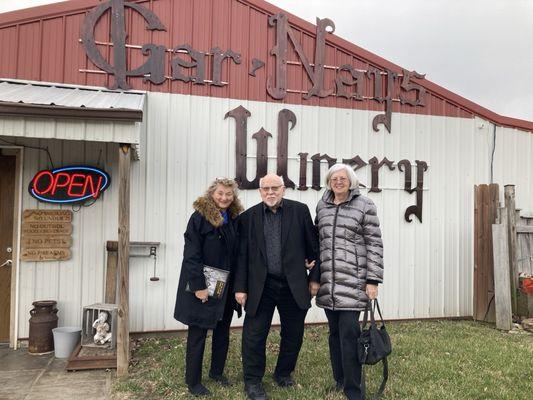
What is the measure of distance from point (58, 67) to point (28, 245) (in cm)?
219

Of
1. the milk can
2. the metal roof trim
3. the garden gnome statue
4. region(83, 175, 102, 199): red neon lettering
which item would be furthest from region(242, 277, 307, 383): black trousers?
region(83, 175, 102, 199): red neon lettering

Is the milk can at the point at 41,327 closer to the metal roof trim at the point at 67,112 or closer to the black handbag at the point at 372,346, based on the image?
the metal roof trim at the point at 67,112

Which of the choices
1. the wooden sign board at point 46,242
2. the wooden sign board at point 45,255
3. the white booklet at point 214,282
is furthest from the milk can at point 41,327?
the white booklet at point 214,282

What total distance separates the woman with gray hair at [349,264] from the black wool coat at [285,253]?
0.46 feet

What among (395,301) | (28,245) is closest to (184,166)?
(28,245)

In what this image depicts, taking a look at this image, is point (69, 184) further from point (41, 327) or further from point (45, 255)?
point (41, 327)

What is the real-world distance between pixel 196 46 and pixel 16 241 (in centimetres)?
331

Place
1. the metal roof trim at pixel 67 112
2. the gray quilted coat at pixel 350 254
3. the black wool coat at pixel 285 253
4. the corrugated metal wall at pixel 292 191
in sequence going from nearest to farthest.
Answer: the gray quilted coat at pixel 350 254
the black wool coat at pixel 285 253
the metal roof trim at pixel 67 112
the corrugated metal wall at pixel 292 191

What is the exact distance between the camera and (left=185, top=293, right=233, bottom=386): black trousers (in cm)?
397

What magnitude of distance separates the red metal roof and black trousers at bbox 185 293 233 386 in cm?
326

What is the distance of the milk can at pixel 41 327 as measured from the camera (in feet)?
17.2

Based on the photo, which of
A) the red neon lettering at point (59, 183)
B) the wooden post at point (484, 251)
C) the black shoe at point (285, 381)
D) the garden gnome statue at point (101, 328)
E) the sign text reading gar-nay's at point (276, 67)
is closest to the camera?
the black shoe at point (285, 381)

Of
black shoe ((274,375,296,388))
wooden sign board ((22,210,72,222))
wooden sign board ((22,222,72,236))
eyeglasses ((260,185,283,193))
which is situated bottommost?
black shoe ((274,375,296,388))

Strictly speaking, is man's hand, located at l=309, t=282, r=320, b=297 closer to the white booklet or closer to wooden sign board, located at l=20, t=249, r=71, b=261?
the white booklet
